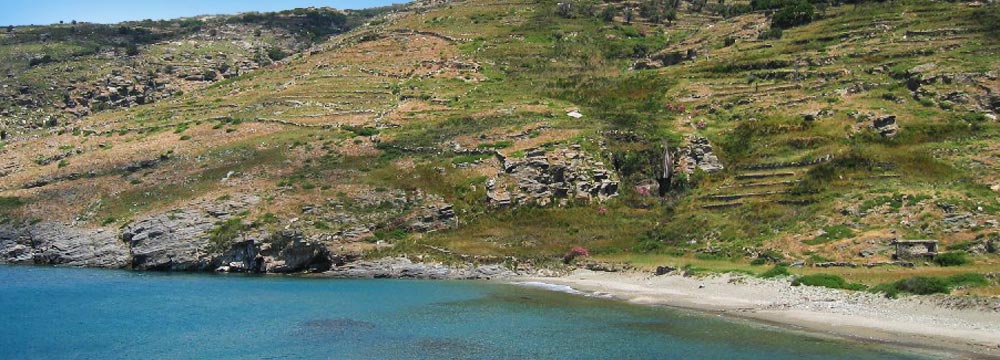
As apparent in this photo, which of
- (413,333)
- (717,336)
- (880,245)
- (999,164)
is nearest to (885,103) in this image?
(999,164)

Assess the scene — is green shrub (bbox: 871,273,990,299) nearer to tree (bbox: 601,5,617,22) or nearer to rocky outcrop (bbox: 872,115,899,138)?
rocky outcrop (bbox: 872,115,899,138)

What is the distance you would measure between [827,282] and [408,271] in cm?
2772

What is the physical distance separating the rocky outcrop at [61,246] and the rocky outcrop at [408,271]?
18.2 metres

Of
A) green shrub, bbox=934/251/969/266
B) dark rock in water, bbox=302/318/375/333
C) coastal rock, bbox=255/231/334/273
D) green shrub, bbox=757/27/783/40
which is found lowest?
coastal rock, bbox=255/231/334/273

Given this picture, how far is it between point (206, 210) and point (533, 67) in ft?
157

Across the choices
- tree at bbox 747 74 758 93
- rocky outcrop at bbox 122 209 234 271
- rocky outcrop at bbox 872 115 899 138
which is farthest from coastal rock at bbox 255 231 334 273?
tree at bbox 747 74 758 93

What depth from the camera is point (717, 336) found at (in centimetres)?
A: 3262

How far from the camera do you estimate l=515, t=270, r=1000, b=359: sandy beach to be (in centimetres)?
2920

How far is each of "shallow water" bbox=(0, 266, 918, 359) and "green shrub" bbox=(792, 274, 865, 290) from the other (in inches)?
266

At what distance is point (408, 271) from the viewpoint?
54500mm

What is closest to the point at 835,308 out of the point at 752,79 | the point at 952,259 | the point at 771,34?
the point at 952,259

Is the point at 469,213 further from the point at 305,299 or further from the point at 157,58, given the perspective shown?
the point at 157,58

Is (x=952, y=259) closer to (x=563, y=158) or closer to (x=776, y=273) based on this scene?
(x=776, y=273)

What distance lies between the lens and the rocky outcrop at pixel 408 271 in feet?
176
